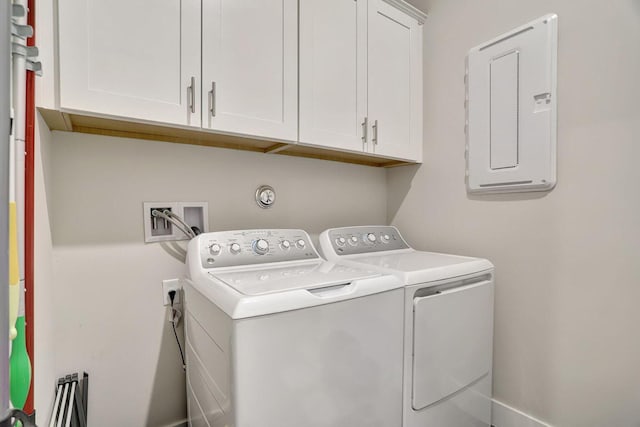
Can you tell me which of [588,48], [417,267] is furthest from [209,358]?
[588,48]

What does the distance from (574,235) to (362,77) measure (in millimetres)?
1227

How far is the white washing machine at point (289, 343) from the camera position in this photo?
0.82 metres

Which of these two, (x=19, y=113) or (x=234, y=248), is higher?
(x=19, y=113)

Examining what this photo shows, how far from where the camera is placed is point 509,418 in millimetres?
1567

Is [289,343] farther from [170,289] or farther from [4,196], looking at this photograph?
[170,289]

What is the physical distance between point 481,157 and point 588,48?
587mm

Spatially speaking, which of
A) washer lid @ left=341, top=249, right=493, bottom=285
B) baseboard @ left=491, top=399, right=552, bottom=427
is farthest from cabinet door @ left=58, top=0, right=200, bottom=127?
baseboard @ left=491, top=399, right=552, bottom=427

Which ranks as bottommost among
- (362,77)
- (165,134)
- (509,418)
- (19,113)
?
(509,418)

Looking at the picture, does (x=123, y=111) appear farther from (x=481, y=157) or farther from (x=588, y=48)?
(x=588, y=48)

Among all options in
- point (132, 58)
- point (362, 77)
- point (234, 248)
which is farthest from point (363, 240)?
point (132, 58)

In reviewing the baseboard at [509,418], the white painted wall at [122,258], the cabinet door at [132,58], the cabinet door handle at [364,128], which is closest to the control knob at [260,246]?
the white painted wall at [122,258]

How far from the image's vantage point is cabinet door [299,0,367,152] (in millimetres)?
1440

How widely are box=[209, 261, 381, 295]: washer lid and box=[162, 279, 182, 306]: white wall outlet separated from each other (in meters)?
0.40

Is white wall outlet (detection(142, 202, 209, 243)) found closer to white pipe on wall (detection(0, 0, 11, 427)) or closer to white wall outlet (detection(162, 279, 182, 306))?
white wall outlet (detection(162, 279, 182, 306))
